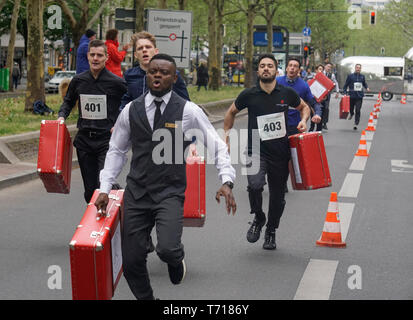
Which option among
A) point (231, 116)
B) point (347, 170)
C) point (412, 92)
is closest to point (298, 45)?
point (412, 92)

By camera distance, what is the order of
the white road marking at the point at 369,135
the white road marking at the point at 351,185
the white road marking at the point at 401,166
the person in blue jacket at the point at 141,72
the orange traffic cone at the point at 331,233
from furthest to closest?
the white road marking at the point at 369,135, the white road marking at the point at 401,166, the white road marking at the point at 351,185, the orange traffic cone at the point at 331,233, the person in blue jacket at the point at 141,72

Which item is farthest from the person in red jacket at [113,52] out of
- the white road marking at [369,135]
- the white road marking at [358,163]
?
the white road marking at [369,135]

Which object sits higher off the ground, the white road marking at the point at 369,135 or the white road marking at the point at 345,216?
the white road marking at the point at 345,216

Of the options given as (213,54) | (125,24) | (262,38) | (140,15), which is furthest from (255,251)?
(262,38)

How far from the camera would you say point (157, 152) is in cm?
561

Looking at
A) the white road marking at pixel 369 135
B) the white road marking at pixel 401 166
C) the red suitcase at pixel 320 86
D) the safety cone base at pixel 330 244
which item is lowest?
the white road marking at pixel 369 135

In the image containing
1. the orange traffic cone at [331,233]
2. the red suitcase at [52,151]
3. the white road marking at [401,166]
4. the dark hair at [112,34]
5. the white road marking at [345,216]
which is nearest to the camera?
the red suitcase at [52,151]

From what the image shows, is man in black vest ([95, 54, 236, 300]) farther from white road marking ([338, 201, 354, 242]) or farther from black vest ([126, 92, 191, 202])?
white road marking ([338, 201, 354, 242])

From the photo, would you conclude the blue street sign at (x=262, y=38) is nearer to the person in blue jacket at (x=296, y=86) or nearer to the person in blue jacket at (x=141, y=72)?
the person in blue jacket at (x=296, y=86)

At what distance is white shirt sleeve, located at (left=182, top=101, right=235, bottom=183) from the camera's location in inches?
226

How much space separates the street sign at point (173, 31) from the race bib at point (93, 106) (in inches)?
582

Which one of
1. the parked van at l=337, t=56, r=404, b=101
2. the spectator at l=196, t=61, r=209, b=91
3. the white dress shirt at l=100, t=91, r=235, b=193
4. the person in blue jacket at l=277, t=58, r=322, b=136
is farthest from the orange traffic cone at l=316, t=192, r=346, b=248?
the parked van at l=337, t=56, r=404, b=101

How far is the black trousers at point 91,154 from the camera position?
833 cm
